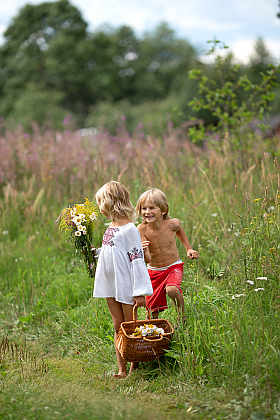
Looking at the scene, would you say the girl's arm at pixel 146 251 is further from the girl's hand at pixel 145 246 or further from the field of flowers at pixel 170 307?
the field of flowers at pixel 170 307

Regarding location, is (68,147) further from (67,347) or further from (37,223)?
(67,347)

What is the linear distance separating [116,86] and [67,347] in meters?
35.2

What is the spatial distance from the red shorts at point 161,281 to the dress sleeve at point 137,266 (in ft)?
0.84

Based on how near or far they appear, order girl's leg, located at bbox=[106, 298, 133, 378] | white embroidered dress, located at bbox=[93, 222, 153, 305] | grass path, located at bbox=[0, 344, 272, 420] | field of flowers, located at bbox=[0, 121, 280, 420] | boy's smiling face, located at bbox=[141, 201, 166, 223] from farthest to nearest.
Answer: boy's smiling face, located at bbox=[141, 201, 166, 223], girl's leg, located at bbox=[106, 298, 133, 378], white embroidered dress, located at bbox=[93, 222, 153, 305], field of flowers, located at bbox=[0, 121, 280, 420], grass path, located at bbox=[0, 344, 272, 420]

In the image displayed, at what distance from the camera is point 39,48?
36.2 m

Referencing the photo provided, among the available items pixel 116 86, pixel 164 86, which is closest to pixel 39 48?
pixel 116 86

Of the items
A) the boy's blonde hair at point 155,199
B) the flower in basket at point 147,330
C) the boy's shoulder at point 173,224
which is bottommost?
the flower in basket at point 147,330

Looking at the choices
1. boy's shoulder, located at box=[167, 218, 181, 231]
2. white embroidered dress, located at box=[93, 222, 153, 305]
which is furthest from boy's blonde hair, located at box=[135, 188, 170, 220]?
white embroidered dress, located at box=[93, 222, 153, 305]

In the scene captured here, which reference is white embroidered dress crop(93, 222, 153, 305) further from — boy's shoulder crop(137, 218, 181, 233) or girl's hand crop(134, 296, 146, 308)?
boy's shoulder crop(137, 218, 181, 233)

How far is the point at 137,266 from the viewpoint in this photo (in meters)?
2.97

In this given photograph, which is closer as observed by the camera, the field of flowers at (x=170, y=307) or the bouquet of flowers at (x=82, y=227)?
the field of flowers at (x=170, y=307)

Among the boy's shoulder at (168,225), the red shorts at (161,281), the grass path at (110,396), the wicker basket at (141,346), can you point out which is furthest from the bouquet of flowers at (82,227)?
the grass path at (110,396)

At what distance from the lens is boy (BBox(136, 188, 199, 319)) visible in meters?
3.22

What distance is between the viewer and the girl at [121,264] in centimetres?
296
